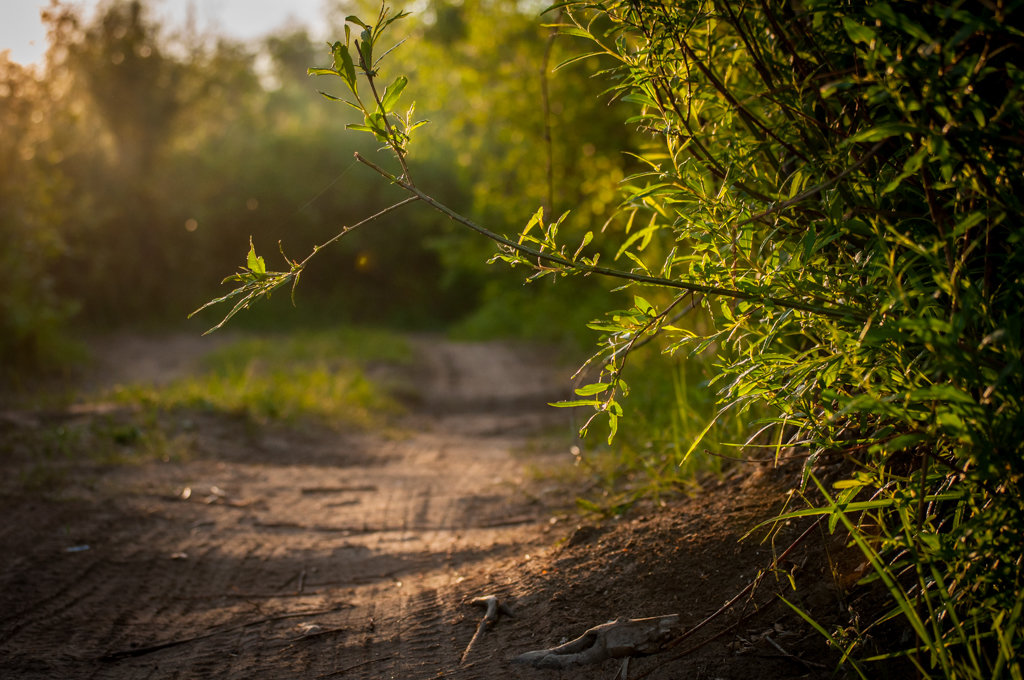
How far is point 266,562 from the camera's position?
11.2 feet

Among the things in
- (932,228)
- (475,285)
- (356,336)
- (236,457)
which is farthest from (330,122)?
(932,228)

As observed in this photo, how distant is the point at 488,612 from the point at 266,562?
1.37 meters

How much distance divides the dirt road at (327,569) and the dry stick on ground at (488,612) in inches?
1.0

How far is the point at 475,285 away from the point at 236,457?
48.6 ft

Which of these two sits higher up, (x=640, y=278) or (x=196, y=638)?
(x=640, y=278)

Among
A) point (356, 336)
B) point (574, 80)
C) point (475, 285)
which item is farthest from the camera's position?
point (475, 285)

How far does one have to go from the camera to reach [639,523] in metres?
2.88

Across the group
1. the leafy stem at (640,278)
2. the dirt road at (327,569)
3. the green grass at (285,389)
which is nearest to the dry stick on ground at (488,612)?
the dirt road at (327,569)

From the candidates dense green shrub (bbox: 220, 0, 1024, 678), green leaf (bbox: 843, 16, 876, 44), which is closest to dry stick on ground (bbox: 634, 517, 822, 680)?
dense green shrub (bbox: 220, 0, 1024, 678)

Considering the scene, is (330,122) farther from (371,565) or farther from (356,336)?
(371,565)

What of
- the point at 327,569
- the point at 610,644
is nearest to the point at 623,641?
the point at 610,644

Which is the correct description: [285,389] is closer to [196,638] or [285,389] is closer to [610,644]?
[196,638]

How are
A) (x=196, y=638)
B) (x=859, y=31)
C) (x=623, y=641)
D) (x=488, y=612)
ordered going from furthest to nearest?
(x=196, y=638) < (x=488, y=612) < (x=623, y=641) < (x=859, y=31)

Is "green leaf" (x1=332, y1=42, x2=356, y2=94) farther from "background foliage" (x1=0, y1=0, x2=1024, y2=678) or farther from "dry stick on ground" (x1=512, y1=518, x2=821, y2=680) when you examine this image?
"dry stick on ground" (x1=512, y1=518, x2=821, y2=680)
